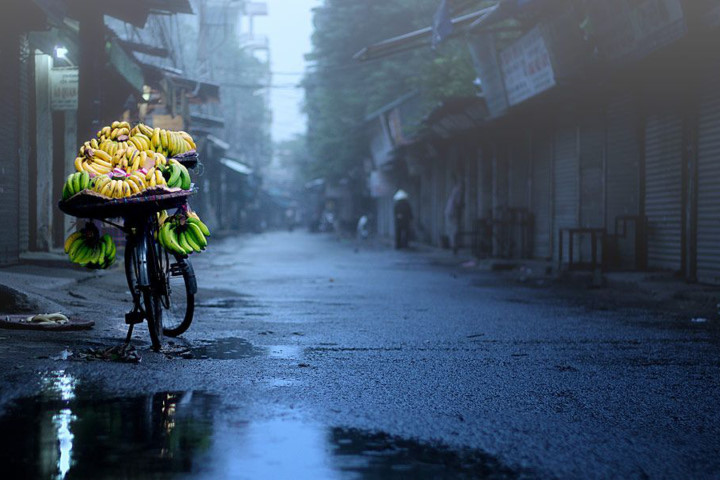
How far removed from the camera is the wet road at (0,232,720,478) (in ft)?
11.3

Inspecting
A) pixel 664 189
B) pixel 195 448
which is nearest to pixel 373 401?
pixel 195 448

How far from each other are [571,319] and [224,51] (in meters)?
50.2

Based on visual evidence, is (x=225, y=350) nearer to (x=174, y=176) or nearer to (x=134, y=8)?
(x=174, y=176)

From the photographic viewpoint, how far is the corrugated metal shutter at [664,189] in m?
14.5

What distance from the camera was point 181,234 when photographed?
6.32 m

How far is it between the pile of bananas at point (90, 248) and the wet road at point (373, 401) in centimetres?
65

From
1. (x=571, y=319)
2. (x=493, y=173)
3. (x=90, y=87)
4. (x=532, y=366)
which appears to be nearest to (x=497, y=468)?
(x=532, y=366)

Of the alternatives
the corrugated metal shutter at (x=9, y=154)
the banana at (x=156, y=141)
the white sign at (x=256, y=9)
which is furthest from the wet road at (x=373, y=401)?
the white sign at (x=256, y=9)

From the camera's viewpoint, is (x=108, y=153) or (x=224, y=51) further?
(x=224, y=51)

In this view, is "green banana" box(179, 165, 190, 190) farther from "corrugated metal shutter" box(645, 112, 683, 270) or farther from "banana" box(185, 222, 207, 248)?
"corrugated metal shutter" box(645, 112, 683, 270)

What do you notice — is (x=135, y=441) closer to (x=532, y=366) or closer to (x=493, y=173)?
(x=532, y=366)

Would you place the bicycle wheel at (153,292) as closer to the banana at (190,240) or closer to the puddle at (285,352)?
the banana at (190,240)

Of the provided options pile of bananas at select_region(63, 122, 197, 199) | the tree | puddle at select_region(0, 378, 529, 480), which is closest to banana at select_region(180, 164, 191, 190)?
pile of bananas at select_region(63, 122, 197, 199)

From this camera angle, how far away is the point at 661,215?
15.2 metres
